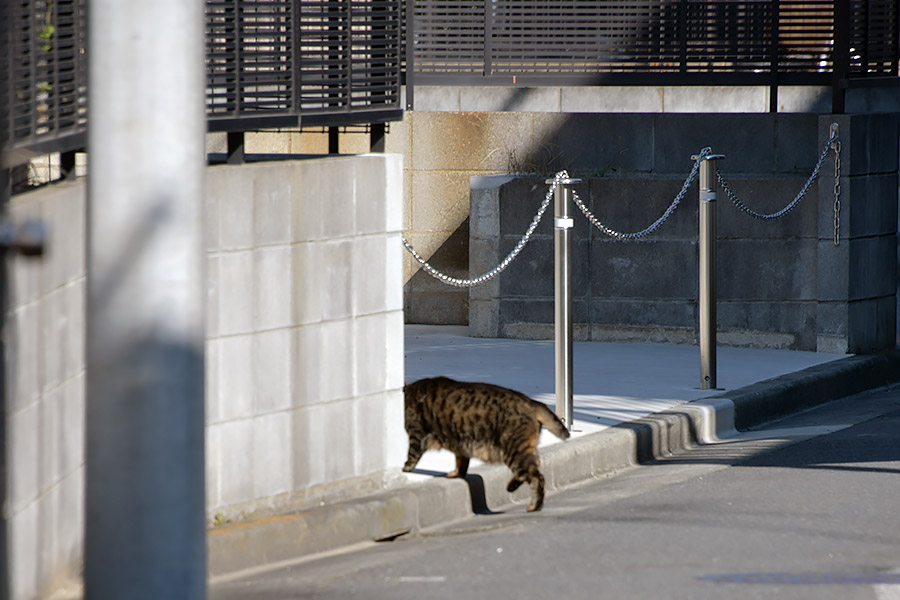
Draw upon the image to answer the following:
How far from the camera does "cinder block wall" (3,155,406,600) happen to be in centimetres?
514

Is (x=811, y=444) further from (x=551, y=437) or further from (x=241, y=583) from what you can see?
(x=241, y=583)

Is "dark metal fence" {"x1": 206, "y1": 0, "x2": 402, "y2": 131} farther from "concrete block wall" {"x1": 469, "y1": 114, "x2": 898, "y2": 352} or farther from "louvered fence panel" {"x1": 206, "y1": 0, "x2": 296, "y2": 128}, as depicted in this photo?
"concrete block wall" {"x1": 469, "y1": 114, "x2": 898, "y2": 352}

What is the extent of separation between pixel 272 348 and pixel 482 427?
1242 mm

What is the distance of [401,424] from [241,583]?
1540 millimetres

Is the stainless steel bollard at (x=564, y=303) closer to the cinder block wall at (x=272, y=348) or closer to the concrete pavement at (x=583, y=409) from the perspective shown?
the concrete pavement at (x=583, y=409)

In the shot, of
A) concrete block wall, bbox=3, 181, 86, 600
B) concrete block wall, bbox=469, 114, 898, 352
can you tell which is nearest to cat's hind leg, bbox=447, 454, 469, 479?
concrete block wall, bbox=3, 181, 86, 600

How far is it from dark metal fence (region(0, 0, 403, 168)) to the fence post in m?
2.94

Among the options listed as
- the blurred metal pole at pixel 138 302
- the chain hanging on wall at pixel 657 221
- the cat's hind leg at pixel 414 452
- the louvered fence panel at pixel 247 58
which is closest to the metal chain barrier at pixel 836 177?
the chain hanging on wall at pixel 657 221

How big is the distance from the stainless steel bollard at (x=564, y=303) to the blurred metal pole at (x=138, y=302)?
4835mm

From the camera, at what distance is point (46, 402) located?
5062 millimetres

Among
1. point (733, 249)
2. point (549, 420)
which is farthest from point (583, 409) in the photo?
point (733, 249)

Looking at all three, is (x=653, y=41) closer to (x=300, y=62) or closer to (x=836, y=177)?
(x=836, y=177)

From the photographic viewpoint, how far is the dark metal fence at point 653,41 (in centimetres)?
1213

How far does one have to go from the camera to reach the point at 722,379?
10.2 metres
